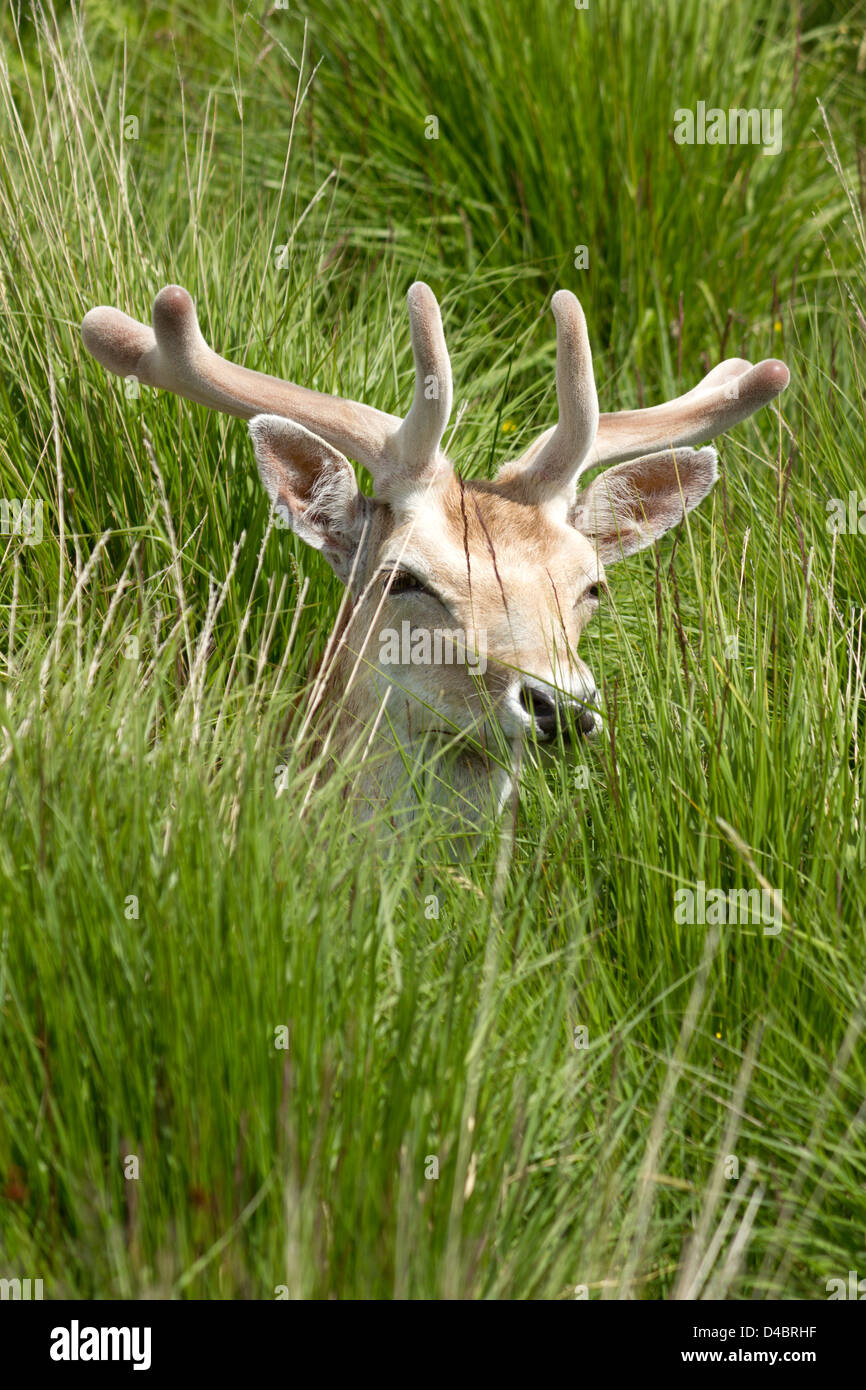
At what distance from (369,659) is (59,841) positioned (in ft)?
4.88

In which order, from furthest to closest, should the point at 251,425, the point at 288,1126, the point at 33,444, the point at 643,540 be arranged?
1. the point at 33,444
2. the point at 643,540
3. the point at 251,425
4. the point at 288,1126

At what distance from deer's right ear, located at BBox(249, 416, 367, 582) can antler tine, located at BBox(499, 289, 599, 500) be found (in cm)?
46

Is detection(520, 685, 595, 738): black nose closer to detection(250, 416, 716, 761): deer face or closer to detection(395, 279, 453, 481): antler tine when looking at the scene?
detection(250, 416, 716, 761): deer face

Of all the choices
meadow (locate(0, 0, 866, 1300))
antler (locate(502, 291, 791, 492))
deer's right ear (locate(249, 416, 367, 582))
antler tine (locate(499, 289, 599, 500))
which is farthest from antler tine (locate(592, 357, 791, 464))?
deer's right ear (locate(249, 416, 367, 582))

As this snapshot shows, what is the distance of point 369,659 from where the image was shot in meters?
4.16

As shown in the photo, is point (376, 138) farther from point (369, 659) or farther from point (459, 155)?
point (369, 659)

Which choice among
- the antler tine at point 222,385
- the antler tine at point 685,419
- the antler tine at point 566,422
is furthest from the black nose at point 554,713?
the antler tine at point 685,419

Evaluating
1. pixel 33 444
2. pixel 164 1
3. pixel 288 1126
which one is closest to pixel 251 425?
pixel 33 444

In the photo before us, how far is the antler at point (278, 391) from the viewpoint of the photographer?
12.9ft

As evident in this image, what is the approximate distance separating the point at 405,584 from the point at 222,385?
2.44 ft

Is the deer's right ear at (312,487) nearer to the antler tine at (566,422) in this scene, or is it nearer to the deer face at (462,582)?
the deer face at (462,582)

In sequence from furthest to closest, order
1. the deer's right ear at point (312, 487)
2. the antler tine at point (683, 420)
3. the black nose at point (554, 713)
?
1. the antler tine at point (683, 420)
2. the deer's right ear at point (312, 487)
3. the black nose at point (554, 713)

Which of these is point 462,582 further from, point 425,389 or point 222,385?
point 222,385

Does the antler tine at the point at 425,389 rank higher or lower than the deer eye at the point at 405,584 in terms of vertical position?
higher
